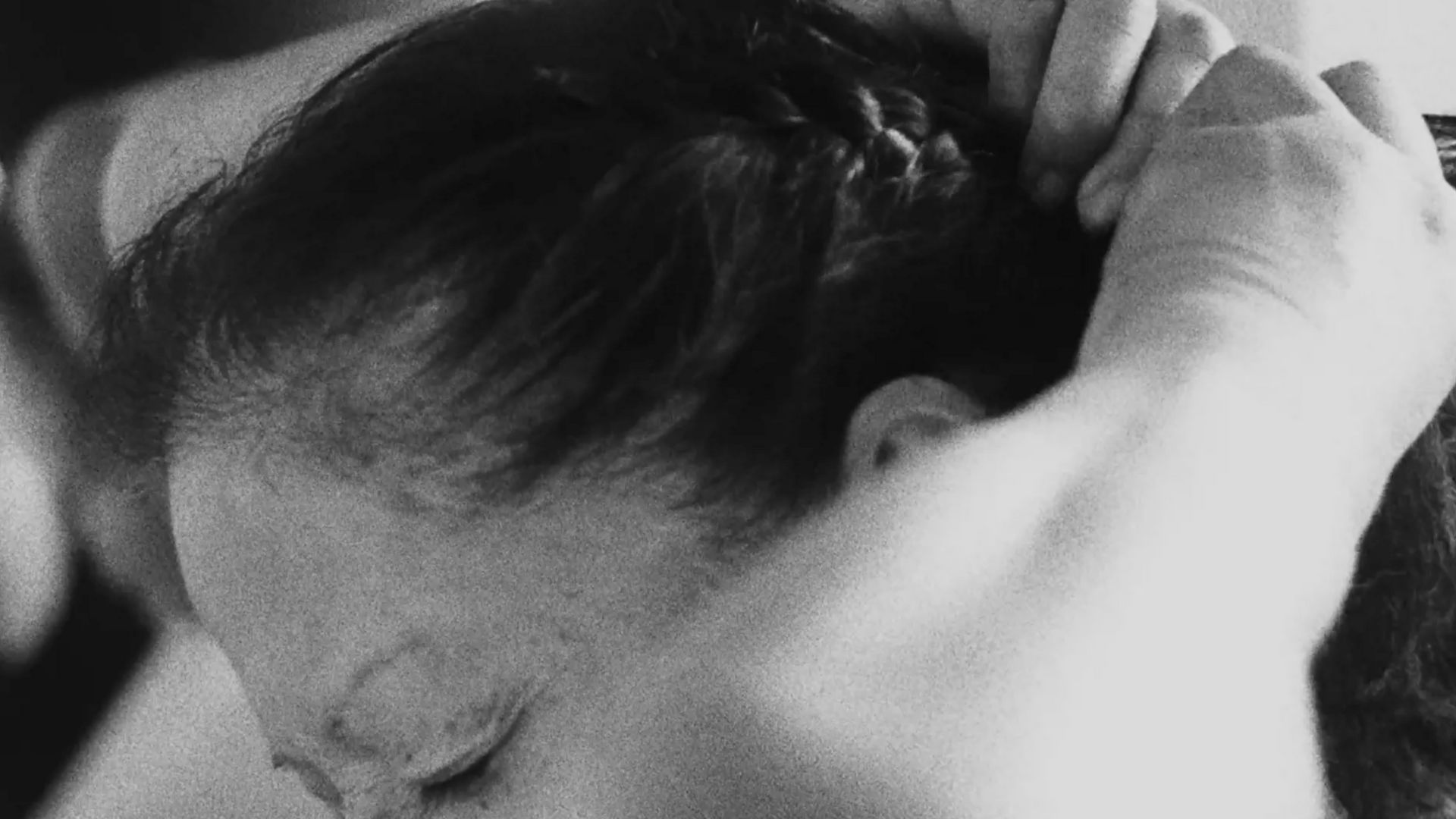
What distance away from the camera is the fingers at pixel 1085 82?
355 mm

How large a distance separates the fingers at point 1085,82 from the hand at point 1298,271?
0.04 meters

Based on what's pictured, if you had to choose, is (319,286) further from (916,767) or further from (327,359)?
(916,767)

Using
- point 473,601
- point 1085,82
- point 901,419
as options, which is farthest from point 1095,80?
point 473,601

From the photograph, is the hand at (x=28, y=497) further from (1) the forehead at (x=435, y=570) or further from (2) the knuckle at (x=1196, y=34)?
(2) the knuckle at (x=1196, y=34)

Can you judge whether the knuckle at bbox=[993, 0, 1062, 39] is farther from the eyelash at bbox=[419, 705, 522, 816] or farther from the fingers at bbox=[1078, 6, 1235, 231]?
the eyelash at bbox=[419, 705, 522, 816]

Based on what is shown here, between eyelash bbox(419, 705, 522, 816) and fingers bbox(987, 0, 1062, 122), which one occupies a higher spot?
fingers bbox(987, 0, 1062, 122)

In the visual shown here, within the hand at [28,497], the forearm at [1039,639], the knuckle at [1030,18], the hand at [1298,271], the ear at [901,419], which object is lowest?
the hand at [28,497]

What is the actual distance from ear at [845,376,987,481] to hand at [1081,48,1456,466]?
1.5 inches

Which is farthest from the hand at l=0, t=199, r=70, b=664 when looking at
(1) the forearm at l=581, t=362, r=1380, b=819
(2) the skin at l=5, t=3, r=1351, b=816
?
(1) the forearm at l=581, t=362, r=1380, b=819

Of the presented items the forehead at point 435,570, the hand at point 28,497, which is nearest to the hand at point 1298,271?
the forehead at point 435,570

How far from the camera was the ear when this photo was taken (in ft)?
1.04

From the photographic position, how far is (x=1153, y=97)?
0.36 meters

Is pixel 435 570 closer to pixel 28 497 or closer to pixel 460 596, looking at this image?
pixel 460 596

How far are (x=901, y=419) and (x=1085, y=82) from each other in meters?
0.11
